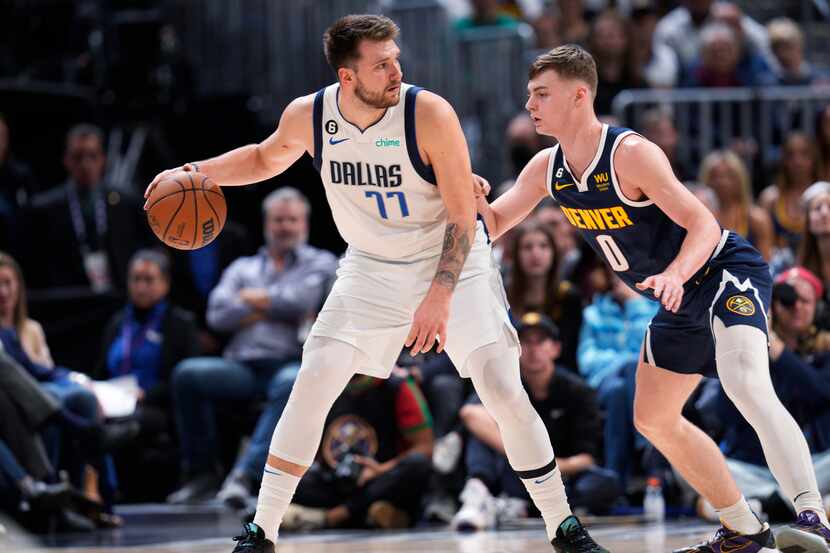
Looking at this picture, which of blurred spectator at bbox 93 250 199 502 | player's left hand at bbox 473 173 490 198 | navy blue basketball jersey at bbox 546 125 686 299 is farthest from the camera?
blurred spectator at bbox 93 250 199 502

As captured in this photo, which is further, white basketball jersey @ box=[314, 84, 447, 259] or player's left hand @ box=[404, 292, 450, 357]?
white basketball jersey @ box=[314, 84, 447, 259]

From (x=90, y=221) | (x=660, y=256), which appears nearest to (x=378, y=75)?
(x=660, y=256)

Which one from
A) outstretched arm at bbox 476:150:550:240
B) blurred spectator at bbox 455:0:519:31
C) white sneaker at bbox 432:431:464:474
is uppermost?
blurred spectator at bbox 455:0:519:31

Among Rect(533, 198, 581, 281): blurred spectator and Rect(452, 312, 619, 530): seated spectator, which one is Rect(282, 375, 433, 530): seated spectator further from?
Rect(533, 198, 581, 281): blurred spectator

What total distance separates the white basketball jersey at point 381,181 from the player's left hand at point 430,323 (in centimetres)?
35

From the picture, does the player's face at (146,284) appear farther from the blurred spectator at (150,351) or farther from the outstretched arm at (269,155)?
the outstretched arm at (269,155)

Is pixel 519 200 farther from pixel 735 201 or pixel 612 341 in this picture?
pixel 735 201

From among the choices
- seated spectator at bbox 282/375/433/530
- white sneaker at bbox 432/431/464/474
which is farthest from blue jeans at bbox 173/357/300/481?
white sneaker at bbox 432/431/464/474

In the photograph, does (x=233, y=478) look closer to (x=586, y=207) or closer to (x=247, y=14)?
(x=586, y=207)

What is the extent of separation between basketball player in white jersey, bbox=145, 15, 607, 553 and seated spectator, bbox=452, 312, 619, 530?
246cm

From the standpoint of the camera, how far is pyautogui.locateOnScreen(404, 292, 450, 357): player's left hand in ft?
15.8

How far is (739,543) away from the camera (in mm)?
5129

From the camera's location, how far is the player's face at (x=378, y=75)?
490 centimetres

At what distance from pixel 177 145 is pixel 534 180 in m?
6.78
